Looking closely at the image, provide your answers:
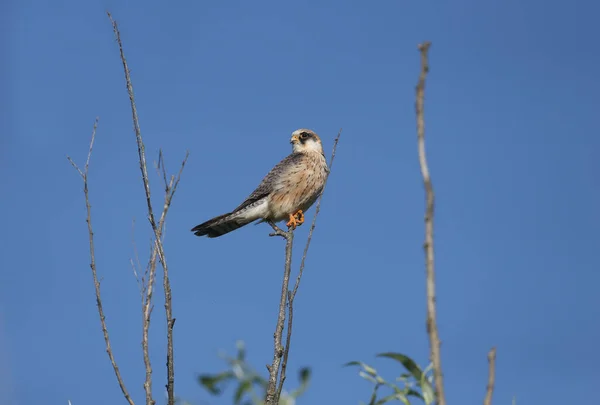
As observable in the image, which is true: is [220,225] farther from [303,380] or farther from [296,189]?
[303,380]

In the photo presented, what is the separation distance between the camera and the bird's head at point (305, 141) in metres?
8.62

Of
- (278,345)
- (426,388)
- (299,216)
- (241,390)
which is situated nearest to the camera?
(426,388)

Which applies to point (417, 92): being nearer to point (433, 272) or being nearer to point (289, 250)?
point (433, 272)

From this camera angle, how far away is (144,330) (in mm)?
3258

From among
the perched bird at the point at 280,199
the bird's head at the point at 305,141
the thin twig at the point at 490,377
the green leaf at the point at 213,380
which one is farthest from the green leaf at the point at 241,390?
the bird's head at the point at 305,141

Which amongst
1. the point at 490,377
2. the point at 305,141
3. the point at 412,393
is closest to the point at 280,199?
the point at 305,141

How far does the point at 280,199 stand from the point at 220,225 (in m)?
0.67

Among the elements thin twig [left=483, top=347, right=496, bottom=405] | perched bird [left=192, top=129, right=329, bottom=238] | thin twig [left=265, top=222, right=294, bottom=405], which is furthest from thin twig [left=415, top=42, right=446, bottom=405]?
perched bird [left=192, top=129, right=329, bottom=238]

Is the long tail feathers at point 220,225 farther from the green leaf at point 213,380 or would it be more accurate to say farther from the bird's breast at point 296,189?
the green leaf at point 213,380

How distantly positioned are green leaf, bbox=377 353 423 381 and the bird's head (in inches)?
289

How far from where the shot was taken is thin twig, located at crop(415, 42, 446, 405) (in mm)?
912

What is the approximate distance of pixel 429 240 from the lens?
3.10 feet

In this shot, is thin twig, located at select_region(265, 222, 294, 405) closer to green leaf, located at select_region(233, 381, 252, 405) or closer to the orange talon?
green leaf, located at select_region(233, 381, 252, 405)

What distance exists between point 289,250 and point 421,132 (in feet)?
10.2
